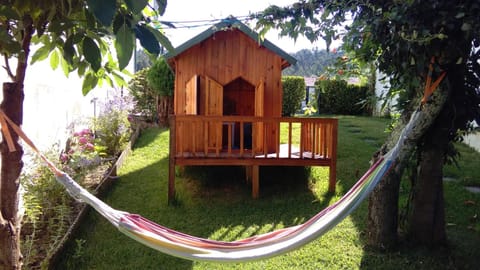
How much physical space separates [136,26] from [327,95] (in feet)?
55.5

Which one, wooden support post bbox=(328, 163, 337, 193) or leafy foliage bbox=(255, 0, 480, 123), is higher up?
leafy foliage bbox=(255, 0, 480, 123)

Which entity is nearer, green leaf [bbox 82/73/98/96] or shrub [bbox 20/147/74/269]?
green leaf [bbox 82/73/98/96]

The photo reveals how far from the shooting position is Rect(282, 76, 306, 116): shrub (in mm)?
16031

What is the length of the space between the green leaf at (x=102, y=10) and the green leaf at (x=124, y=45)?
0.51 feet

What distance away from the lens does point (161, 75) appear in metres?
11.8

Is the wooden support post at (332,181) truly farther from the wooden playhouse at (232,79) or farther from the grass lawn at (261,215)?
the wooden playhouse at (232,79)

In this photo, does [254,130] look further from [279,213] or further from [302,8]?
[302,8]

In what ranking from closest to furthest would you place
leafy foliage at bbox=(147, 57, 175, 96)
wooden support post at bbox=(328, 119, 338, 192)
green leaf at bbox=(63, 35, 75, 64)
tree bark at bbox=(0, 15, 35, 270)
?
green leaf at bbox=(63, 35, 75, 64), tree bark at bbox=(0, 15, 35, 270), wooden support post at bbox=(328, 119, 338, 192), leafy foliage at bbox=(147, 57, 175, 96)

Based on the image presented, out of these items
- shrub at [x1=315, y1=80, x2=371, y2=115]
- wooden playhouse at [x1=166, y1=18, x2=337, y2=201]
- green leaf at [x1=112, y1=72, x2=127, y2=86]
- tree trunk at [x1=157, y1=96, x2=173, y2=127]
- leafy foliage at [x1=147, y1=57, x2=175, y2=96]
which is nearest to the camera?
green leaf at [x1=112, y1=72, x2=127, y2=86]

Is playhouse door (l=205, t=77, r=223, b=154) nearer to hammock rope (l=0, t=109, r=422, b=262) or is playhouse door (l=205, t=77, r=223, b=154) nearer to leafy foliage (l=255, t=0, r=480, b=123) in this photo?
leafy foliage (l=255, t=0, r=480, b=123)

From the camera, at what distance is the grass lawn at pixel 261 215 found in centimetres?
368

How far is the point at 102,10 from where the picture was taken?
829 mm

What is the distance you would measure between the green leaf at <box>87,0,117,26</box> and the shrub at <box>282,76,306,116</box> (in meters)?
15.3

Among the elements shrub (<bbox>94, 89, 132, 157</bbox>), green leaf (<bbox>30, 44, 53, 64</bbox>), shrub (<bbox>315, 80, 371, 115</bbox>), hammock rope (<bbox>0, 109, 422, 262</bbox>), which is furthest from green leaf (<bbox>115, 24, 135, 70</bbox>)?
shrub (<bbox>315, 80, 371, 115</bbox>)
